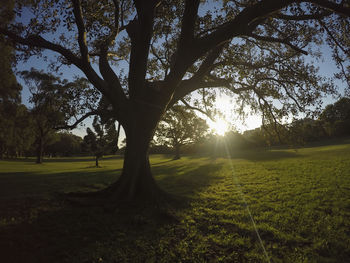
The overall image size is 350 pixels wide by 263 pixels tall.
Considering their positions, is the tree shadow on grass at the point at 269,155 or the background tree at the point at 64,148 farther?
the background tree at the point at 64,148

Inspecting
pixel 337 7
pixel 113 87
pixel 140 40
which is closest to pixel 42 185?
pixel 113 87

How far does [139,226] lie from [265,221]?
436 cm

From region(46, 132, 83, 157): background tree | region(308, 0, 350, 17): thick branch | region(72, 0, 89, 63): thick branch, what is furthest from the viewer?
region(46, 132, 83, 157): background tree

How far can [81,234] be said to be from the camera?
4.81 metres

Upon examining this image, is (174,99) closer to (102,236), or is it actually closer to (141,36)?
(141,36)

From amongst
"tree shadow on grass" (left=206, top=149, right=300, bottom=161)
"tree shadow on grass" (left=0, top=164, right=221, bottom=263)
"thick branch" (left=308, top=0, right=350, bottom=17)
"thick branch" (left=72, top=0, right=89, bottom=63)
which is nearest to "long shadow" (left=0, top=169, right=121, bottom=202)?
"tree shadow on grass" (left=0, top=164, right=221, bottom=263)

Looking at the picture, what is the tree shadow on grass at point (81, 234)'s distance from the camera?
381 cm

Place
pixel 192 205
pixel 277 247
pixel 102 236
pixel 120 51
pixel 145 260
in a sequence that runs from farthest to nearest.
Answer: pixel 120 51 < pixel 192 205 < pixel 102 236 < pixel 277 247 < pixel 145 260

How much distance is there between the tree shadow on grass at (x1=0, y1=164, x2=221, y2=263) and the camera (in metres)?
3.81

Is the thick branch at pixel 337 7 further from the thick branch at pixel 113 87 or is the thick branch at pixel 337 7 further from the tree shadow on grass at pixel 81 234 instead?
the tree shadow on grass at pixel 81 234

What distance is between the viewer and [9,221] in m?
5.49

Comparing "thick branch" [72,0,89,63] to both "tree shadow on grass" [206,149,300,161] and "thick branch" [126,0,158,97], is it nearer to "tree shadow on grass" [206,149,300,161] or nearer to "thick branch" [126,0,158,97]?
"thick branch" [126,0,158,97]

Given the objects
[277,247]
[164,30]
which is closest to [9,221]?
[277,247]

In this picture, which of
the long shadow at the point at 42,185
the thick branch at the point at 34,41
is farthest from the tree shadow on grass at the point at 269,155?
the thick branch at the point at 34,41
